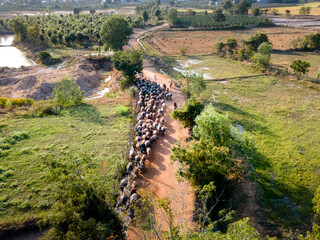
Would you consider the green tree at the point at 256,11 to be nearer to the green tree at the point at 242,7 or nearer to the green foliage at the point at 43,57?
the green tree at the point at 242,7

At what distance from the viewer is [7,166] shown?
16.3 meters

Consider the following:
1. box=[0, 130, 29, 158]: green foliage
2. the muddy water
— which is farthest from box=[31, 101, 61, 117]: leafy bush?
the muddy water

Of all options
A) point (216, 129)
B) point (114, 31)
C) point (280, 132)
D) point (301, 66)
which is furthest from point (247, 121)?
point (114, 31)

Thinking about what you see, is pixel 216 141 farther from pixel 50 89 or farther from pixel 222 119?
pixel 50 89

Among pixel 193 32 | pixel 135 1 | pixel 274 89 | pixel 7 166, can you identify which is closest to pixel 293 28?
pixel 193 32

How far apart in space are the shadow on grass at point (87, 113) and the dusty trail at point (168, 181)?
799 cm

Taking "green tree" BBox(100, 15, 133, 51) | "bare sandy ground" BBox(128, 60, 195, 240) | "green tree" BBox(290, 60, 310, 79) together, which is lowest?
"bare sandy ground" BBox(128, 60, 195, 240)

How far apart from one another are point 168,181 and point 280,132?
43.8 feet

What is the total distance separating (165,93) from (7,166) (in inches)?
722

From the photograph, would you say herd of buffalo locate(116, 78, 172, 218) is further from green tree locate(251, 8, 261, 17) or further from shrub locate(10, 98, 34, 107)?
green tree locate(251, 8, 261, 17)

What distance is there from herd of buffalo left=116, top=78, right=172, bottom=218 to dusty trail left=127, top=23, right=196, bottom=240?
2.13 ft

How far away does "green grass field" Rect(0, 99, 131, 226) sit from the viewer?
13.3m

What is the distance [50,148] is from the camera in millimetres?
18609

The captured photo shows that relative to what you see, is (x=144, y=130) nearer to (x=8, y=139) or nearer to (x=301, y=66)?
(x=8, y=139)
